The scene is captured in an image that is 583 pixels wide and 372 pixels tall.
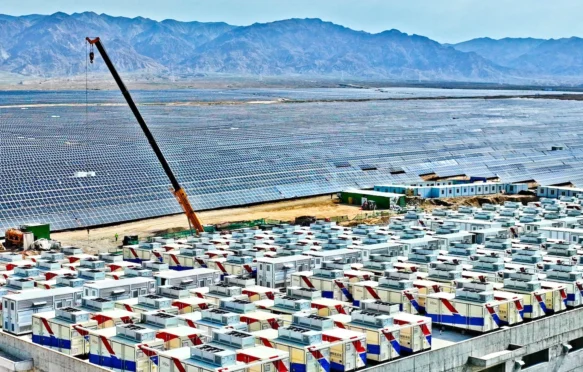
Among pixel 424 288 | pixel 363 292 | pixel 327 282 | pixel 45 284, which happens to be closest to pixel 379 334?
pixel 363 292

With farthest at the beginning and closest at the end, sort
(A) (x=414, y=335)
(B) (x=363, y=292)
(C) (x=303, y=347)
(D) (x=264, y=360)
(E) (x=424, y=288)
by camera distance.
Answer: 1. (B) (x=363, y=292)
2. (E) (x=424, y=288)
3. (A) (x=414, y=335)
4. (C) (x=303, y=347)
5. (D) (x=264, y=360)

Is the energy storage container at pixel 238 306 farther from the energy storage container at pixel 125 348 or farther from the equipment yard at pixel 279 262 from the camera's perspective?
the energy storage container at pixel 125 348

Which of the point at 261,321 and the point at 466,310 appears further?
the point at 466,310

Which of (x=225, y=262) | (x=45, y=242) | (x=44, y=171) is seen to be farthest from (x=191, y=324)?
(x=44, y=171)

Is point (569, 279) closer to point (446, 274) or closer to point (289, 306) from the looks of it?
point (446, 274)

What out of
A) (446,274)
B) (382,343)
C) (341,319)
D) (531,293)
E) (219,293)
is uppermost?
(446,274)

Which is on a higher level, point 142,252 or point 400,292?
point 400,292

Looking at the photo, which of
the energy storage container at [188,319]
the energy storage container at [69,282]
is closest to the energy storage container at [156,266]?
the energy storage container at [69,282]
